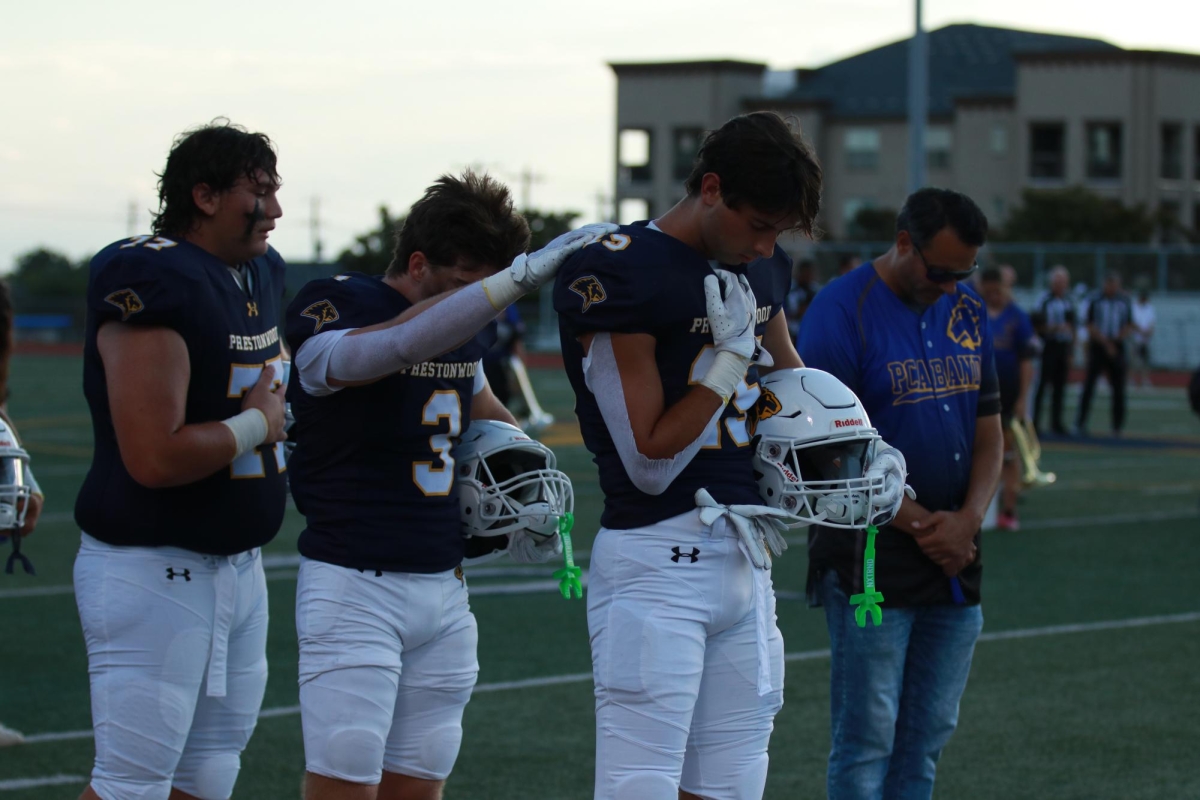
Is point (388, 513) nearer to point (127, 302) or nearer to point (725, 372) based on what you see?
point (127, 302)

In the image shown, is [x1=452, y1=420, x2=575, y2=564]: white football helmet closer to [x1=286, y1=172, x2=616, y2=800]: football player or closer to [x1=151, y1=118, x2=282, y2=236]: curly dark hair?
[x1=286, y1=172, x2=616, y2=800]: football player

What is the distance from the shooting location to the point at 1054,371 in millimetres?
19031

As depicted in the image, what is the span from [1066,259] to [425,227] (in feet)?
111

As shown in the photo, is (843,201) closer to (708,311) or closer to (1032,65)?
(1032,65)

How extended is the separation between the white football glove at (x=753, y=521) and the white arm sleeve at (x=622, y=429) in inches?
4.2

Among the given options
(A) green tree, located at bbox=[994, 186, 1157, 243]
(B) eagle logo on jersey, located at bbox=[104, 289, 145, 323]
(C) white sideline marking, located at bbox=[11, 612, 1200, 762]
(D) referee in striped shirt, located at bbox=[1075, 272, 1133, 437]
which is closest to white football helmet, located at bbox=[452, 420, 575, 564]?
(B) eagle logo on jersey, located at bbox=[104, 289, 145, 323]

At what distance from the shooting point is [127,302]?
337 centimetres

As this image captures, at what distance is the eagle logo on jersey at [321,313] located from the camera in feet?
11.4

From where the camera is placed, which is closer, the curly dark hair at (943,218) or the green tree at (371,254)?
the curly dark hair at (943,218)

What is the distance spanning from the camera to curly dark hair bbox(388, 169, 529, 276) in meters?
3.54

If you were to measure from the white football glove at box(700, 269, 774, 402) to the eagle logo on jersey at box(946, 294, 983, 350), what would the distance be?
4.34ft

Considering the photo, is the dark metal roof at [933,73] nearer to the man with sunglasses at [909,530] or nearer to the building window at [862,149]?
the building window at [862,149]

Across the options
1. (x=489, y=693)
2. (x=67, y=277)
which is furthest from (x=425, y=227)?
(x=67, y=277)

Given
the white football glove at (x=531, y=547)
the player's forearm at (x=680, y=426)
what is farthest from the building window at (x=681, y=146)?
the player's forearm at (x=680, y=426)
